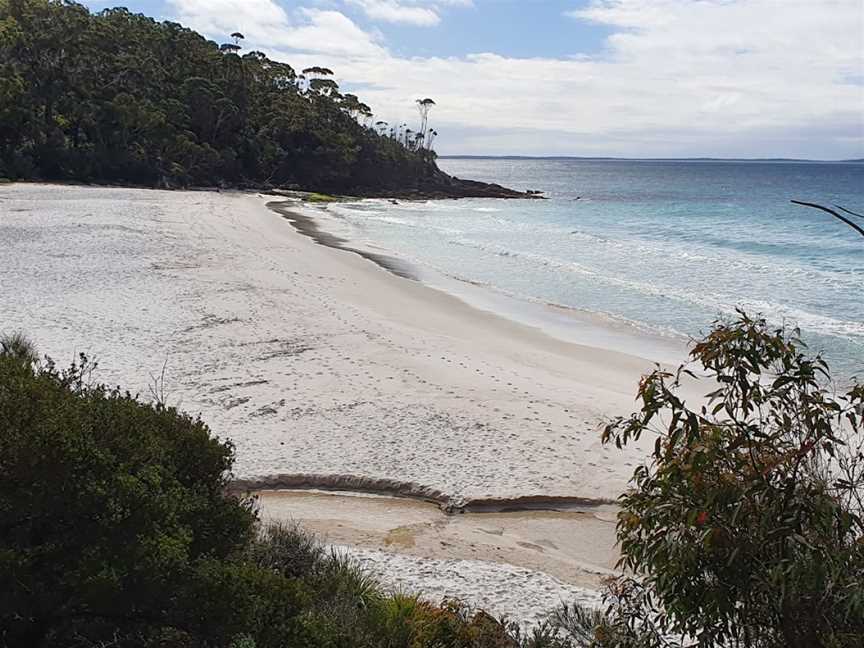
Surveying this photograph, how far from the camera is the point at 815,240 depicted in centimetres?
3753

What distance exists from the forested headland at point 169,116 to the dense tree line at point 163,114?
0.32 ft

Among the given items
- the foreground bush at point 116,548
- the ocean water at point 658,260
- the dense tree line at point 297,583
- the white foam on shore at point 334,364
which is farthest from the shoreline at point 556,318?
the foreground bush at point 116,548

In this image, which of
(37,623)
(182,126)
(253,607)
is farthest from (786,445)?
(182,126)

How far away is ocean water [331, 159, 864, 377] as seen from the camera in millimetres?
18641

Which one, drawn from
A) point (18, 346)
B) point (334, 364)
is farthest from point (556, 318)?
point (18, 346)

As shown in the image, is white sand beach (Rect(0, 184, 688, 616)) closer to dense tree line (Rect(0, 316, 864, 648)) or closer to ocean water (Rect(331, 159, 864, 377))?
dense tree line (Rect(0, 316, 864, 648))

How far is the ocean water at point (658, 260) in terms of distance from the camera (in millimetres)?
18641

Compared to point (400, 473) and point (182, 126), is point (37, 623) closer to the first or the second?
point (400, 473)

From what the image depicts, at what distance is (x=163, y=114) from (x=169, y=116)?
245cm

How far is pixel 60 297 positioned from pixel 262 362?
4984 millimetres

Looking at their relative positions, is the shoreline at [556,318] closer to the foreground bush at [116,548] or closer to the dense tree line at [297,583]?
the dense tree line at [297,583]

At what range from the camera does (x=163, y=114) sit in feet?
190

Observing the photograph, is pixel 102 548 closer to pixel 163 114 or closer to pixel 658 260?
pixel 658 260

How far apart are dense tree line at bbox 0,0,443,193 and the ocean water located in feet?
46.8
